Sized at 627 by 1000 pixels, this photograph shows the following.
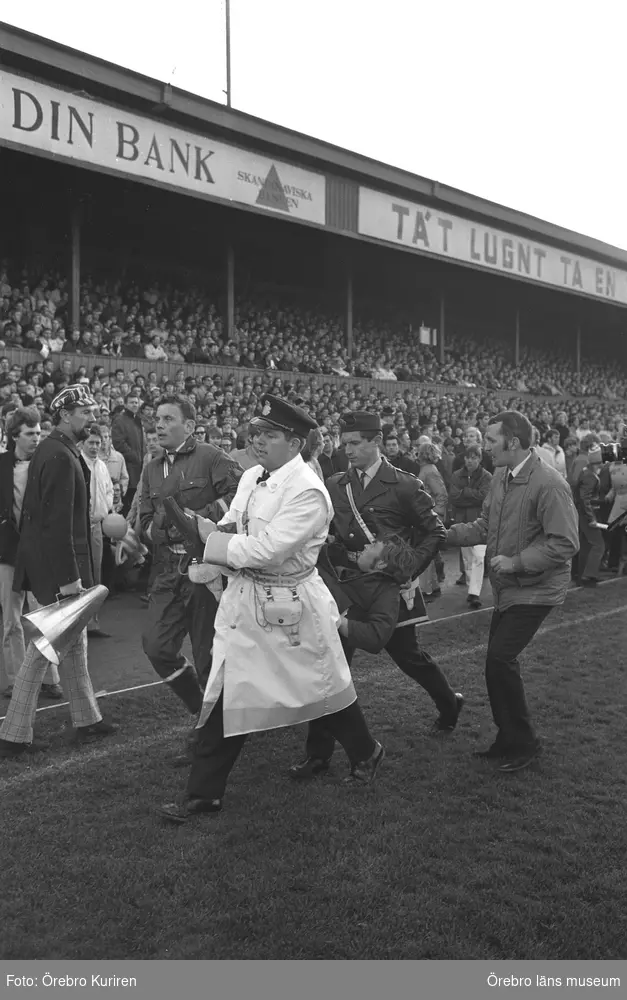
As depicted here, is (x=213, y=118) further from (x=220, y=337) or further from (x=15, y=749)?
(x=15, y=749)

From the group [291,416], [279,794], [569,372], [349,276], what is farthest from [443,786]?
[569,372]

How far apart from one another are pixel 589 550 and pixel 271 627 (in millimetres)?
7865

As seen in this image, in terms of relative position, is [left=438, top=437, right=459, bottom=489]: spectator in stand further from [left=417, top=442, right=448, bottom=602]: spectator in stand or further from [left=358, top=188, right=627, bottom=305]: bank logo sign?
[left=358, top=188, right=627, bottom=305]: bank logo sign

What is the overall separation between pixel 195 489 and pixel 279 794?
175 cm

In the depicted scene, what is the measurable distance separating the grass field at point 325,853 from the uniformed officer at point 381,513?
619 millimetres

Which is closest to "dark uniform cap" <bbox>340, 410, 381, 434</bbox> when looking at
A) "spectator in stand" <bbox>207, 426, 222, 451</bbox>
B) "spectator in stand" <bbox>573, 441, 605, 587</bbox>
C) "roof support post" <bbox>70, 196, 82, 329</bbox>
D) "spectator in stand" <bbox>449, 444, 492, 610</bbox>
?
"spectator in stand" <bbox>449, 444, 492, 610</bbox>

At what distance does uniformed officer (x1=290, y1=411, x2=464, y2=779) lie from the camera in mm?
4887

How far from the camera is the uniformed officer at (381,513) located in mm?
4887

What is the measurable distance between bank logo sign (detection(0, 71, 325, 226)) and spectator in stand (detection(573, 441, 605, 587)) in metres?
10.7

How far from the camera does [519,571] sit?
460 cm

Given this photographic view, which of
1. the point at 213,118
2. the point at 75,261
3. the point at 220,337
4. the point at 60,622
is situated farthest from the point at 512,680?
the point at 220,337

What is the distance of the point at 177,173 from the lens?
57.1 feet

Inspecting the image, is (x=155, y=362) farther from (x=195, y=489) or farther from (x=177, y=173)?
(x=195, y=489)

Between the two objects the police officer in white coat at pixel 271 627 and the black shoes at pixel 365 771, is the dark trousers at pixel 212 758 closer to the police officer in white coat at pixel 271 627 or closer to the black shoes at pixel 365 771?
the police officer in white coat at pixel 271 627
